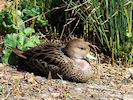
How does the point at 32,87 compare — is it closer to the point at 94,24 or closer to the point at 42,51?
the point at 42,51

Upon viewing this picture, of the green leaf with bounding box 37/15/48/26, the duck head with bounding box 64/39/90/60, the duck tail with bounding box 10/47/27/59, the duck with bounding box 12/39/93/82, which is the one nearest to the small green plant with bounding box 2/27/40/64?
the duck tail with bounding box 10/47/27/59

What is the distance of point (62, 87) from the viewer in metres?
5.81

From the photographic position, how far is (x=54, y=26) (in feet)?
23.9

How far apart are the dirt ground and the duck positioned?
0.09 m

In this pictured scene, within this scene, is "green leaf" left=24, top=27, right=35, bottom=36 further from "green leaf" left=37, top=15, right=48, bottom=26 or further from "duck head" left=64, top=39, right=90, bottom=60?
"duck head" left=64, top=39, right=90, bottom=60

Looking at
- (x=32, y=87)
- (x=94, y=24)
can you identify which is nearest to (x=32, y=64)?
(x=32, y=87)

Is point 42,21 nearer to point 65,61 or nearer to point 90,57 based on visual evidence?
point 90,57

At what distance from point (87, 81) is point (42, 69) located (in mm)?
530

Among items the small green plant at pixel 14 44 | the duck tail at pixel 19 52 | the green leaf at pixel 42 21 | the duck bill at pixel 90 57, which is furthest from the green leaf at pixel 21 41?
the duck bill at pixel 90 57

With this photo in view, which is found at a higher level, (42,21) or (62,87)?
(42,21)

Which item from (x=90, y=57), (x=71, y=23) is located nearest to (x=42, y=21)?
(x=71, y=23)

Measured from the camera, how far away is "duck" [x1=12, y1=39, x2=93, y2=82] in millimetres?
6059

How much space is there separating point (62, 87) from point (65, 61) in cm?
38

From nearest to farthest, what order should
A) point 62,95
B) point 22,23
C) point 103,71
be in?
point 62,95 < point 103,71 < point 22,23
